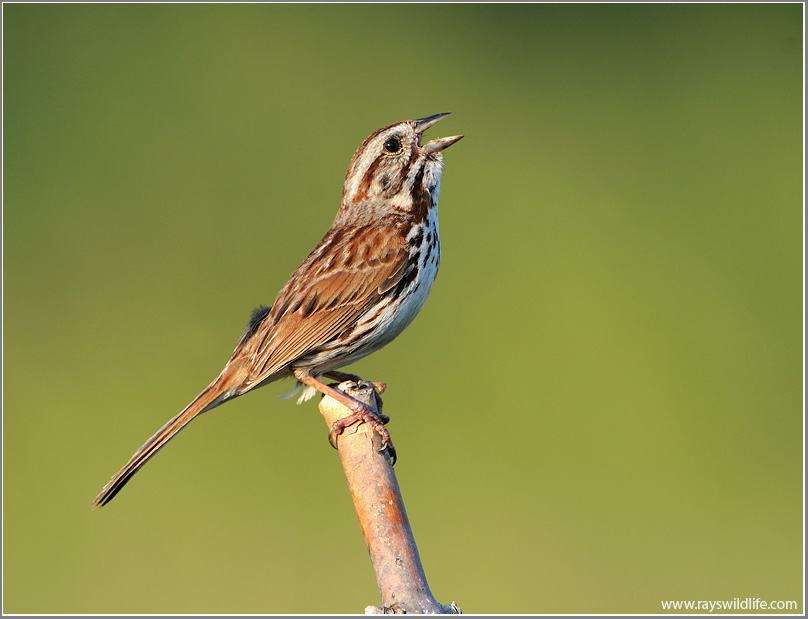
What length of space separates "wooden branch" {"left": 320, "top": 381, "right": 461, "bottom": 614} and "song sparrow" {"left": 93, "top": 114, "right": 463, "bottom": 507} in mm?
320

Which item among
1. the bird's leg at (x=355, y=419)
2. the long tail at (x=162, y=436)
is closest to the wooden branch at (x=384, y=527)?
the bird's leg at (x=355, y=419)

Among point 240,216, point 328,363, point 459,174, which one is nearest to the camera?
point 328,363

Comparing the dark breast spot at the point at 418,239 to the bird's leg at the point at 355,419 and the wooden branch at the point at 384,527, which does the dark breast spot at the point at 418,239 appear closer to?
the bird's leg at the point at 355,419

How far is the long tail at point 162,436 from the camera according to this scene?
11.8ft

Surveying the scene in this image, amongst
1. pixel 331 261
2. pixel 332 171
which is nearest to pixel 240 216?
pixel 332 171

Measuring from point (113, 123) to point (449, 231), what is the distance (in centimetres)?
285

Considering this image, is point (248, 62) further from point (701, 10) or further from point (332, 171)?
point (701, 10)

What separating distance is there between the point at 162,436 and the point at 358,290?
1.02 m

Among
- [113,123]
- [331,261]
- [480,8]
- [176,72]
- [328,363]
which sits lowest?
[328,363]

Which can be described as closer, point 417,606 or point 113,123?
point 417,606

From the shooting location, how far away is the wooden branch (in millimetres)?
2516

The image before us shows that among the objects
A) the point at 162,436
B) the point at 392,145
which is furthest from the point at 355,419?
the point at 392,145

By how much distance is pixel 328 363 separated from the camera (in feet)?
13.3

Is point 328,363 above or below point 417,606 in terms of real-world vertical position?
above
